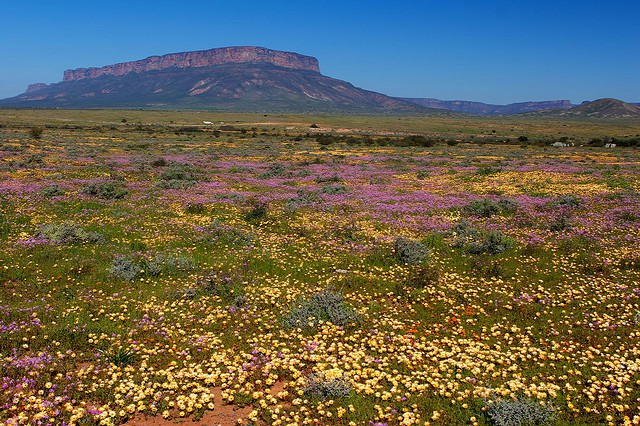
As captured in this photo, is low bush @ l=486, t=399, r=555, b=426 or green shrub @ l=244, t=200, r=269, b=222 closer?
low bush @ l=486, t=399, r=555, b=426

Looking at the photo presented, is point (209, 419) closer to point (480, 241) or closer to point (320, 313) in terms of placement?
point (320, 313)

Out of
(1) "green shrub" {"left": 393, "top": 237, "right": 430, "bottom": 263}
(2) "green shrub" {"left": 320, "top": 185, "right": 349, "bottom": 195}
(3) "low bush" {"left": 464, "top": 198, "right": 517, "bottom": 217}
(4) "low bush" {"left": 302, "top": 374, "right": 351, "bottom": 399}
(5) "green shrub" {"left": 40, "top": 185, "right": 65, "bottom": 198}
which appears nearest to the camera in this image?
(4) "low bush" {"left": 302, "top": 374, "right": 351, "bottom": 399}

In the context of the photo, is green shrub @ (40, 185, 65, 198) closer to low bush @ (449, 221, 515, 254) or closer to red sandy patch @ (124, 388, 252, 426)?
red sandy patch @ (124, 388, 252, 426)

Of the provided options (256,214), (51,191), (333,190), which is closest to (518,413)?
(256,214)

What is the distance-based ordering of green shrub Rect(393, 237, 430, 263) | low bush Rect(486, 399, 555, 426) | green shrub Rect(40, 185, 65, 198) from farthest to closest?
green shrub Rect(40, 185, 65, 198) < green shrub Rect(393, 237, 430, 263) < low bush Rect(486, 399, 555, 426)

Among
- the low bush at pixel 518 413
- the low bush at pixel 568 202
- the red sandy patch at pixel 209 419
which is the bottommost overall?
the red sandy patch at pixel 209 419

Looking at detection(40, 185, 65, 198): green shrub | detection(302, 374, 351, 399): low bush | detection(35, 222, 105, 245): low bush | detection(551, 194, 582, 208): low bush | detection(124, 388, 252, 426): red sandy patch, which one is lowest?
detection(124, 388, 252, 426): red sandy patch

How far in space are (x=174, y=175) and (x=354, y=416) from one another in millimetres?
28988

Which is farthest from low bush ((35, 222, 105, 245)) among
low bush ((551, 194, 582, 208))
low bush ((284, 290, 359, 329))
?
low bush ((551, 194, 582, 208))

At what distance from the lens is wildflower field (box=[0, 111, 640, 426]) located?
24.7 feet

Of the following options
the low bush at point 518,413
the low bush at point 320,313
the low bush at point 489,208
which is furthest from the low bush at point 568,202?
the low bush at point 518,413

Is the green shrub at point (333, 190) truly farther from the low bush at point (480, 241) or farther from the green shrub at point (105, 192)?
the green shrub at point (105, 192)

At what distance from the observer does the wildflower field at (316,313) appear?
24.7ft

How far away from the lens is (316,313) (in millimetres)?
10820
